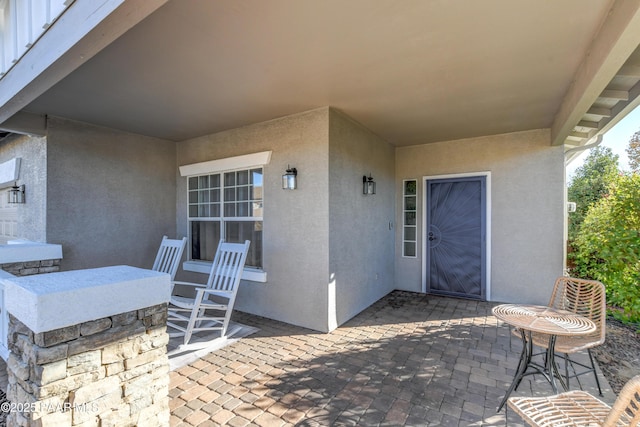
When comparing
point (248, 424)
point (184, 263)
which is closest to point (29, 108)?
point (184, 263)

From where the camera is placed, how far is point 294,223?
4.12 metres

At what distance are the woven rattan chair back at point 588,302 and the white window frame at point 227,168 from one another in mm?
3436

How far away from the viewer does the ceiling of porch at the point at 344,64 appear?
2.08 meters

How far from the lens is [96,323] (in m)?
1.47

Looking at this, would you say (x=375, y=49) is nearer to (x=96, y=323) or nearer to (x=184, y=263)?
(x=96, y=323)

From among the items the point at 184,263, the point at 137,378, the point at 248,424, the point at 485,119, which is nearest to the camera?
the point at 137,378

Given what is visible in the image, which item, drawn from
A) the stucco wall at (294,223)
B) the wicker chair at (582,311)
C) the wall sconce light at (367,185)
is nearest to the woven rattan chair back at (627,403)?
the wicker chair at (582,311)

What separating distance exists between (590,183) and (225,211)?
11354mm

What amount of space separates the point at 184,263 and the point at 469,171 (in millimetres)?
5218

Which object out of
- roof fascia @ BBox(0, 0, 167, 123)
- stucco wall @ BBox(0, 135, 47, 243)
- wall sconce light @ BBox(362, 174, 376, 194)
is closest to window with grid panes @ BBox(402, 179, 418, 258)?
wall sconce light @ BBox(362, 174, 376, 194)

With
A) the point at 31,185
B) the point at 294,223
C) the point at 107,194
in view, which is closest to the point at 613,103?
the point at 294,223

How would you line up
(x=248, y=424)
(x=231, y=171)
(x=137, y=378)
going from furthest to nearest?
(x=231, y=171)
(x=248, y=424)
(x=137, y=378)

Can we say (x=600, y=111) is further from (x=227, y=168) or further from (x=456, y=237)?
(x=227, y=168)

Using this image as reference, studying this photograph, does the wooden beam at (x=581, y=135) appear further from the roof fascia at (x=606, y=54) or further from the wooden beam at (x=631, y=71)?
the wooden beam at (x=631, y=71)
